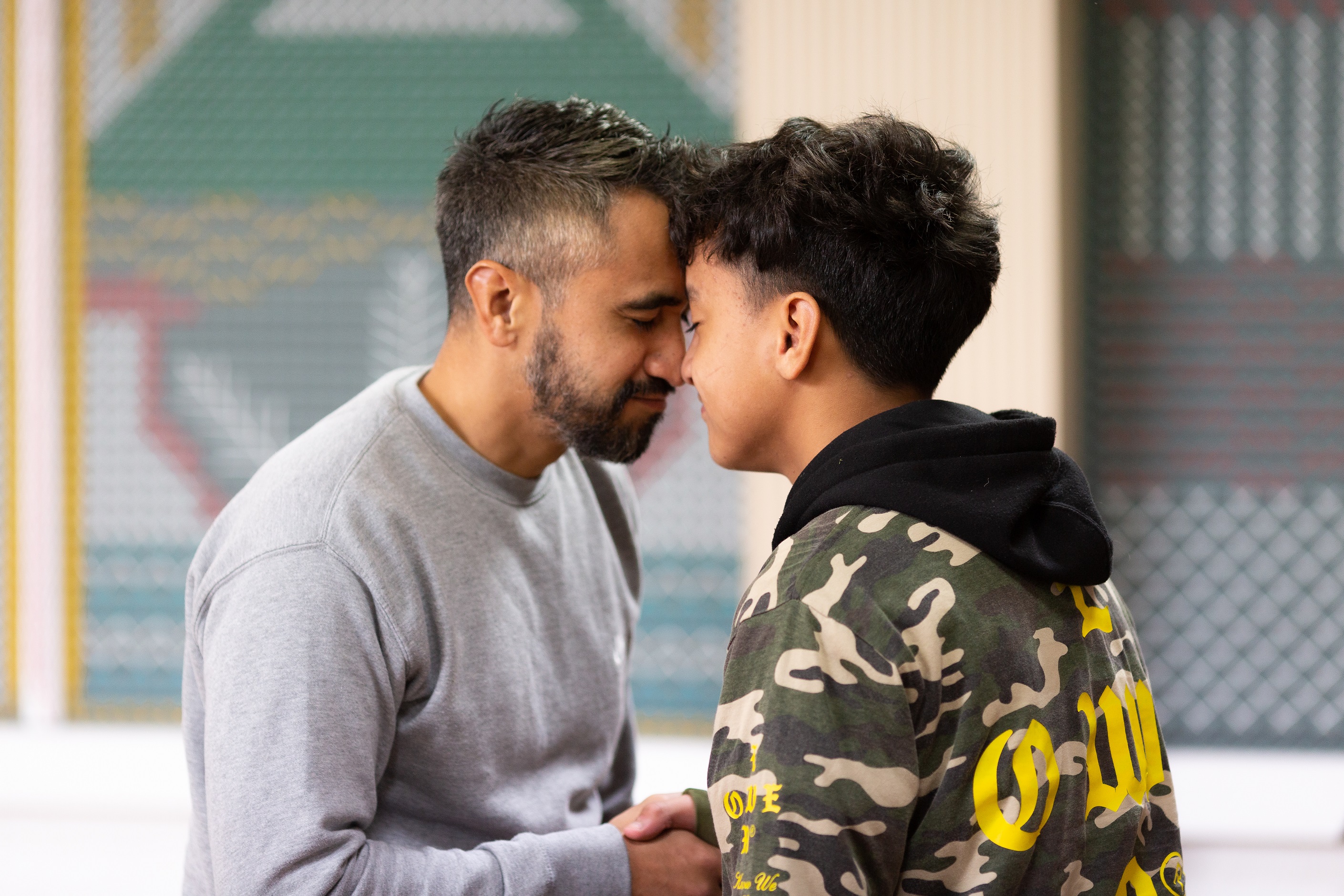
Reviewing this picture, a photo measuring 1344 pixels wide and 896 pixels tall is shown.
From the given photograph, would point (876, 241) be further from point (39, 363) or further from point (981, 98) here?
point (39, 363)

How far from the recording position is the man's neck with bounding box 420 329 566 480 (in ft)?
5.71

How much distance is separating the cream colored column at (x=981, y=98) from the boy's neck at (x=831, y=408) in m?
2.08

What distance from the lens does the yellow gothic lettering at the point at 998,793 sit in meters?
1.06

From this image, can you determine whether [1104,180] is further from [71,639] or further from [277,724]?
[71,639]

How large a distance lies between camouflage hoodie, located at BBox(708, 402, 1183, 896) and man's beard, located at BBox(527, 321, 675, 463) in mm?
602

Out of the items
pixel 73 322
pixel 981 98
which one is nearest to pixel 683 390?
pixel 981 98

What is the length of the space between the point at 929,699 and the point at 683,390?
2.79m

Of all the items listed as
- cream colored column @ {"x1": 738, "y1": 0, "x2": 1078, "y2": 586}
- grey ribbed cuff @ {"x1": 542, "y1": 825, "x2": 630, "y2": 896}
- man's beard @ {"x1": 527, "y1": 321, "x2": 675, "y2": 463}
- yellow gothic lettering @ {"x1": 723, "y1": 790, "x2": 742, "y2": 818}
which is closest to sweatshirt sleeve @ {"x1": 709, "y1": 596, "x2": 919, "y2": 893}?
yellow gothic lettering @ {"x1": 723, "y1": 790, "x2": 742, "y2": 818}

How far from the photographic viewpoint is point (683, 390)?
3.81 metres

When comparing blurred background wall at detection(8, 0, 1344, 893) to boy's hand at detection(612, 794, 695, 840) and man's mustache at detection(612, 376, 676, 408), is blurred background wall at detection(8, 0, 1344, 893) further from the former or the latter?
boy's hand at detection(612, 794, 695, 840)

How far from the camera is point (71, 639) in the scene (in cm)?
403

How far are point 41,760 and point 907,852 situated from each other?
3592mm

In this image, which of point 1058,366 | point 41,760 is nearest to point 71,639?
point 41,760

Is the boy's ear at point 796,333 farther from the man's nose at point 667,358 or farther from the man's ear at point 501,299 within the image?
→ the man's ear at point 501,299
